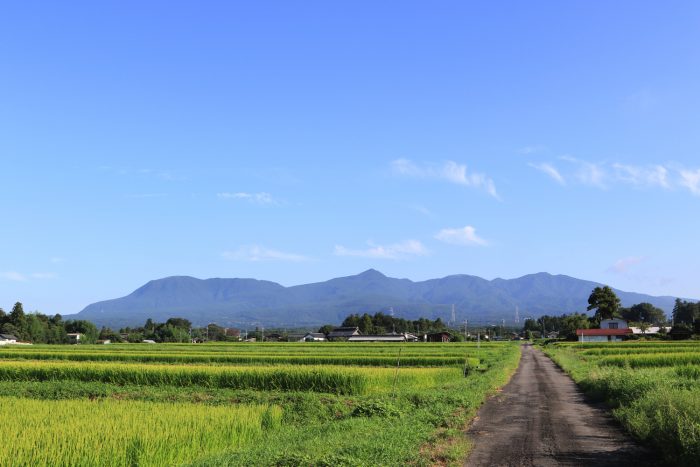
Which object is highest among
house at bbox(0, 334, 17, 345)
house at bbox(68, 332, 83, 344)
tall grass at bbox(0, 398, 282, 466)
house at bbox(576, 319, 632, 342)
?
tall grass at bbox(0, 398, 282, 466)

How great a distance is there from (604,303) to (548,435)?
140 metres

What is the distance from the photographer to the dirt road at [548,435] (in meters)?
12.7

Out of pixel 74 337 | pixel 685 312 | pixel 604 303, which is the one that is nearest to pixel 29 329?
pixel 74 337

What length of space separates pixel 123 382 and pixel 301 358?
18167mm

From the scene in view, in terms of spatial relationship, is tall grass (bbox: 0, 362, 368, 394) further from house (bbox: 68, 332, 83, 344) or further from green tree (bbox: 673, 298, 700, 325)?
green tree (bbox: 673, 298, 700, 325)

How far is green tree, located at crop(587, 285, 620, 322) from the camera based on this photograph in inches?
5600

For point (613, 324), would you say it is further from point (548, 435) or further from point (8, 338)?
point (8, 338)

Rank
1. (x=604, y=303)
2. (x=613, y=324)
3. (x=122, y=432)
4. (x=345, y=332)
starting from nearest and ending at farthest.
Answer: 1. (x=122, y=432)
2. (x=613, y=324)
3. (x=604, y=303)
4. (x=345, y=332)

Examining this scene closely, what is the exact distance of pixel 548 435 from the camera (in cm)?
1579

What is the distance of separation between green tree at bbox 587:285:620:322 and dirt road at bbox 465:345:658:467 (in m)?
129

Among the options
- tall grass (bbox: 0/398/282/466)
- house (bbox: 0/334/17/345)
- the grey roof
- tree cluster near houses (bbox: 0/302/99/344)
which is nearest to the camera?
tall grass (bbox: 0/398/282/466)

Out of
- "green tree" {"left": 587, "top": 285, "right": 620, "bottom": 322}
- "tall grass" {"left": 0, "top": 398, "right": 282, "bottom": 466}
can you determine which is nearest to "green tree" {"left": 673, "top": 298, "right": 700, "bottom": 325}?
"green tree" {"left": 587, "top": 285, "right": 620, "bottom": 322}

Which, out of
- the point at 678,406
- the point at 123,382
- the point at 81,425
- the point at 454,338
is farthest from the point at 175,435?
the point at 454,338

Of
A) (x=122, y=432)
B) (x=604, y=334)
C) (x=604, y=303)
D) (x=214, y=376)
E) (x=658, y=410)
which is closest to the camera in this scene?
(x=122, y=432)
